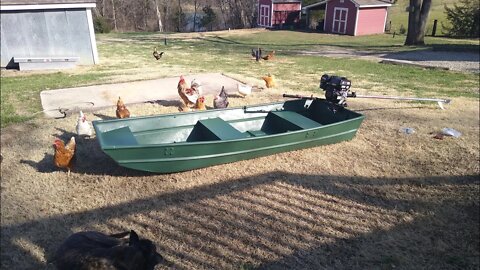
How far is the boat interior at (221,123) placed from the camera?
5.93 meters

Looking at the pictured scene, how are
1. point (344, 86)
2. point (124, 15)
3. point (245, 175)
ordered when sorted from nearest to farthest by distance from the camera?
point (245, 175)
point (344, 86)
point (124, 15)

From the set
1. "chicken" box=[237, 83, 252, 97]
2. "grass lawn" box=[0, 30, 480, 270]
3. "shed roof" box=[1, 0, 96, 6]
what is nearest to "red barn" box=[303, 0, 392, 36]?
"shed roof" box=[1, 0, 96, 6]

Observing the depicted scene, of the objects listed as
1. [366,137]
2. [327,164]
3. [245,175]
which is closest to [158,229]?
[245,175]

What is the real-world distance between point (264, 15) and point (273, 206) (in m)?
36.6

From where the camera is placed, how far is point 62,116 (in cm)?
828

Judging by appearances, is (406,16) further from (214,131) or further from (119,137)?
(119,137)

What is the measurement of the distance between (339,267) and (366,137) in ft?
13.6

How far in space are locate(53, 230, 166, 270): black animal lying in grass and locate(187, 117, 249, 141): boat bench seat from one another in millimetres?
3015

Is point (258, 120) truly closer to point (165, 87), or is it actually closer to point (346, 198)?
point (346, 198)

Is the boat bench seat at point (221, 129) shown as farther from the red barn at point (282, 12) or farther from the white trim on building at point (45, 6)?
the red barn at point (282, 12)

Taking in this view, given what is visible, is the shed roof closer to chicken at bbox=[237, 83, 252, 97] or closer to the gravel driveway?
chicken at bbox=[237, 83, 252, 97]

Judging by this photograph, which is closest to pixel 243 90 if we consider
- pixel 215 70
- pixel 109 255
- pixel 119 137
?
pixel 119 137

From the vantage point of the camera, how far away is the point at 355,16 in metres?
31.1

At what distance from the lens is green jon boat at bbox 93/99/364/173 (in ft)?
17.4
